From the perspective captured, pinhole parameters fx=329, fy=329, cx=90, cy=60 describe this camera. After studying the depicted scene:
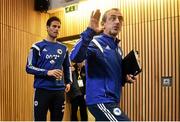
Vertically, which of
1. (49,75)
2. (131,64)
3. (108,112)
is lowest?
(108,112)

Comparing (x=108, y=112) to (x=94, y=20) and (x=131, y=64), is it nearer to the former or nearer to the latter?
(x=131, y=64)

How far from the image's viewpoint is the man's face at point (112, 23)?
8.15 feet

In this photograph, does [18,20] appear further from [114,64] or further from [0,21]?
[114,64]

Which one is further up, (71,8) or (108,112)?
(71,8)

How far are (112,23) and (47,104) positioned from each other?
1415 mm

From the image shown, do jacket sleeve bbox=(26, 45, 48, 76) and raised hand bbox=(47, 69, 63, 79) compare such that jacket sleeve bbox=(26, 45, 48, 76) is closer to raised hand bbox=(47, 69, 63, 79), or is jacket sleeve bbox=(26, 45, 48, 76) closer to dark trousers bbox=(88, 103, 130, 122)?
raised hand bbox=(47, 69, 63, 79)

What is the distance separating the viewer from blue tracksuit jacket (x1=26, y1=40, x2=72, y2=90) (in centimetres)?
353

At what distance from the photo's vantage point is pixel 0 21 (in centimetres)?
588

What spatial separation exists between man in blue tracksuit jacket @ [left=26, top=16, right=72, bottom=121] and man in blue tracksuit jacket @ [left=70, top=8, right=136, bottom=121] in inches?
44.3

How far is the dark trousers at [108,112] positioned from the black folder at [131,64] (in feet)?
0.98

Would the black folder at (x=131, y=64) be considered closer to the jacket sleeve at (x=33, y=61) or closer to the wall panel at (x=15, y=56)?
the jacket sleeve at (x=33, y=61)

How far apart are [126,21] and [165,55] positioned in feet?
3.29

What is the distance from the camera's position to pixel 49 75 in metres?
3.44

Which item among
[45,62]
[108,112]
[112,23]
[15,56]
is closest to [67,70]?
[45,62]
